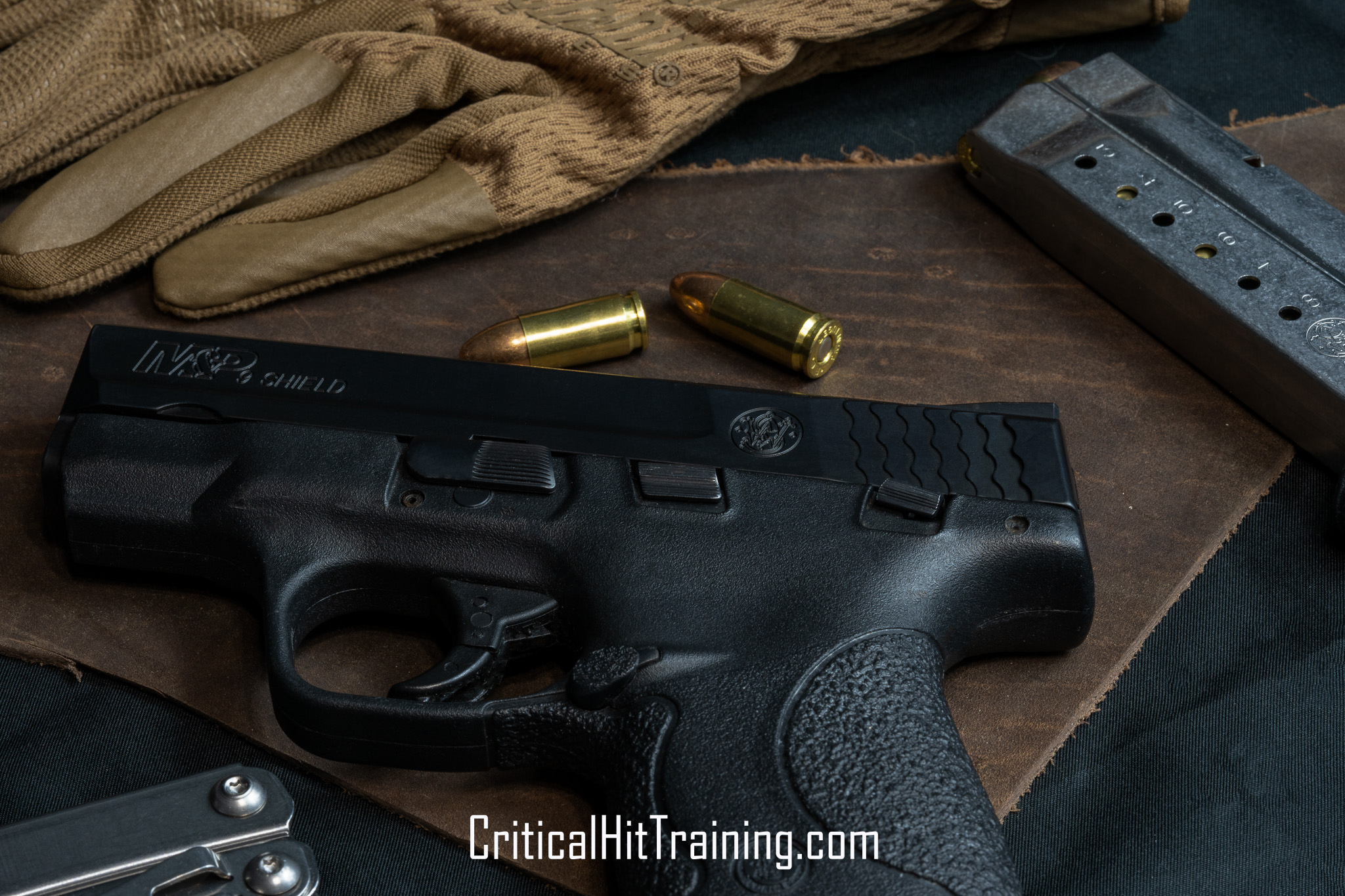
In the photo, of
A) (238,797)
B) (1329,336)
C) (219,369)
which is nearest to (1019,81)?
(1329,336)

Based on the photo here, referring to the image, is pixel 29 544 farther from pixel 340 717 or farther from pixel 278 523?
pixel 340 717

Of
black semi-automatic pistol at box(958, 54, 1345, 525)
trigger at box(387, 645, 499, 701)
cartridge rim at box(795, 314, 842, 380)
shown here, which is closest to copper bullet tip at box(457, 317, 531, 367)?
cartridge rim at box(795, 314, 842, 380)

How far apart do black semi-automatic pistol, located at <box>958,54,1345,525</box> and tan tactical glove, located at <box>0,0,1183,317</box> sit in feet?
Answer: 0.91

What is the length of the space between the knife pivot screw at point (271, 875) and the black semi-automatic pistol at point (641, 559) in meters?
0.11

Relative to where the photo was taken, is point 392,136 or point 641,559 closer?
point 641,559

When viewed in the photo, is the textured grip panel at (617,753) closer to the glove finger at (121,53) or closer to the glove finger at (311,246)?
the glove finger at (311,246)

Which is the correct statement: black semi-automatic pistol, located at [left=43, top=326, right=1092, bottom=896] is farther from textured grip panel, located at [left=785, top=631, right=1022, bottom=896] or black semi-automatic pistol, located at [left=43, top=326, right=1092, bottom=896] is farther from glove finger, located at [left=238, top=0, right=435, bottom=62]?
glove finger, located at [left=238, top=0, right=435, bottom=62]

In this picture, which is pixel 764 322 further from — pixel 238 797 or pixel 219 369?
pixel 238 797

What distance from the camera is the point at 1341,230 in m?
1.31

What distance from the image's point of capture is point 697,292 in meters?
1.35

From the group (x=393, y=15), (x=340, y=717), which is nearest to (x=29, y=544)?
(x=340, y=717)

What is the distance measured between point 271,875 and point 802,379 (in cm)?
78

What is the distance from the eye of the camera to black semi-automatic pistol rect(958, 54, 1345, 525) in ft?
4.01

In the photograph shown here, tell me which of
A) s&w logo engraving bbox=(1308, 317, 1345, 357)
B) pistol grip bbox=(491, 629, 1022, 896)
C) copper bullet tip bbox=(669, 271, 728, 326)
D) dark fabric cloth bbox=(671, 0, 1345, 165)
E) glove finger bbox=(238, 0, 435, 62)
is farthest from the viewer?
dark fabric cloth bbox=(671, 0, 1345, 165)
